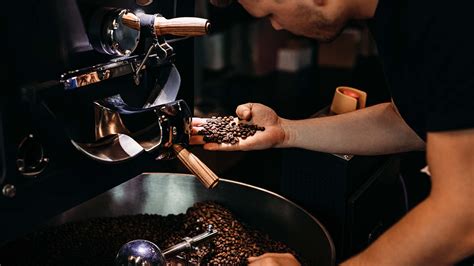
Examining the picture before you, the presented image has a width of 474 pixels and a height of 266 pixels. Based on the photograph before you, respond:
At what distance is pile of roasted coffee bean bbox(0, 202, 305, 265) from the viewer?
1154mm

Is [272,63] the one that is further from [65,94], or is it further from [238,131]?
[65,94]

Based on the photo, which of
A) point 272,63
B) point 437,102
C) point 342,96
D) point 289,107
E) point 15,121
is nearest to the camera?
point 15,121

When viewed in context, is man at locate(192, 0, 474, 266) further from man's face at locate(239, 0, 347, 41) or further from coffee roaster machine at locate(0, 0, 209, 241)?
coffee roaster machine at locate(0, 0, 209, 241)

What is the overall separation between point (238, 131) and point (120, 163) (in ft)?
1.20

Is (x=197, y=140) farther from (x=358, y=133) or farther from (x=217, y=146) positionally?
(x=358, y=133)

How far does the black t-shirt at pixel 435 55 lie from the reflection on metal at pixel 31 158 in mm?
620

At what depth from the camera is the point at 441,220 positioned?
1051 mm

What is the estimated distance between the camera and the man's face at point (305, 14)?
1119mm

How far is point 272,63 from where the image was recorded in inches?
127

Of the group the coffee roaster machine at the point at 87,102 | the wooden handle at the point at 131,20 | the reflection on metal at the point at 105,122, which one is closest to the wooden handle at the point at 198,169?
the coffee roaster machine at the point at 87,102

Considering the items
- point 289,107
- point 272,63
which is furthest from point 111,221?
point 272,63

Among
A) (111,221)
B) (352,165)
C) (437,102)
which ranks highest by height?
(437,102)

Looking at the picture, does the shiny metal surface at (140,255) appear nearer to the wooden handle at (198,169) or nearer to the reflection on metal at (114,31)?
the wooden handle at (198,169)

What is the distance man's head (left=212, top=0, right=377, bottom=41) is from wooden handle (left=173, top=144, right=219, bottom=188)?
290mm
